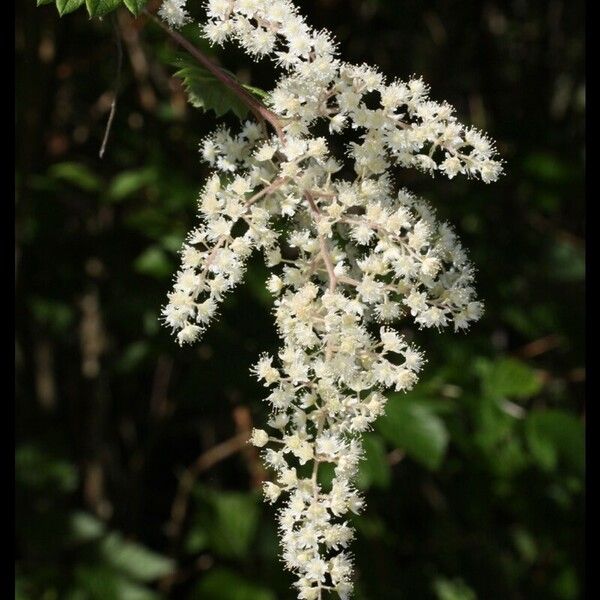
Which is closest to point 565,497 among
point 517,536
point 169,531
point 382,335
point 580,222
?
point 517,536

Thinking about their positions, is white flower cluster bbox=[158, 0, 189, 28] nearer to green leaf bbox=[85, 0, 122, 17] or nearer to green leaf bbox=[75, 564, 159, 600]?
green leaf bbox=[85, 0, 122, 17]

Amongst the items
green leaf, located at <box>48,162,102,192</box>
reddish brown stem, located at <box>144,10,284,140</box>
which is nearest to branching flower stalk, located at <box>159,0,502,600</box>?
reddish brown stem, located at <box>144,10,284,140</box>

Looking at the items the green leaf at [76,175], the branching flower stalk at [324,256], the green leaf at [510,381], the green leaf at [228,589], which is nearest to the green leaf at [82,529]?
the green leaf at [228,589]

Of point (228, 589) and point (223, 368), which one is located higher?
point (223, 368)

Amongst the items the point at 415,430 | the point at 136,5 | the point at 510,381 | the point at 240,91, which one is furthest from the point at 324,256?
the point at 510,381

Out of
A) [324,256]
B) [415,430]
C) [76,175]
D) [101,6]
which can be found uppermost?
[76,175]

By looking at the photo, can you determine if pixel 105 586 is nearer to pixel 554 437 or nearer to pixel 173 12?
pixel 554 437

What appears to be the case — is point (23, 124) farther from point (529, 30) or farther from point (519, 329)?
point (529, 30)
